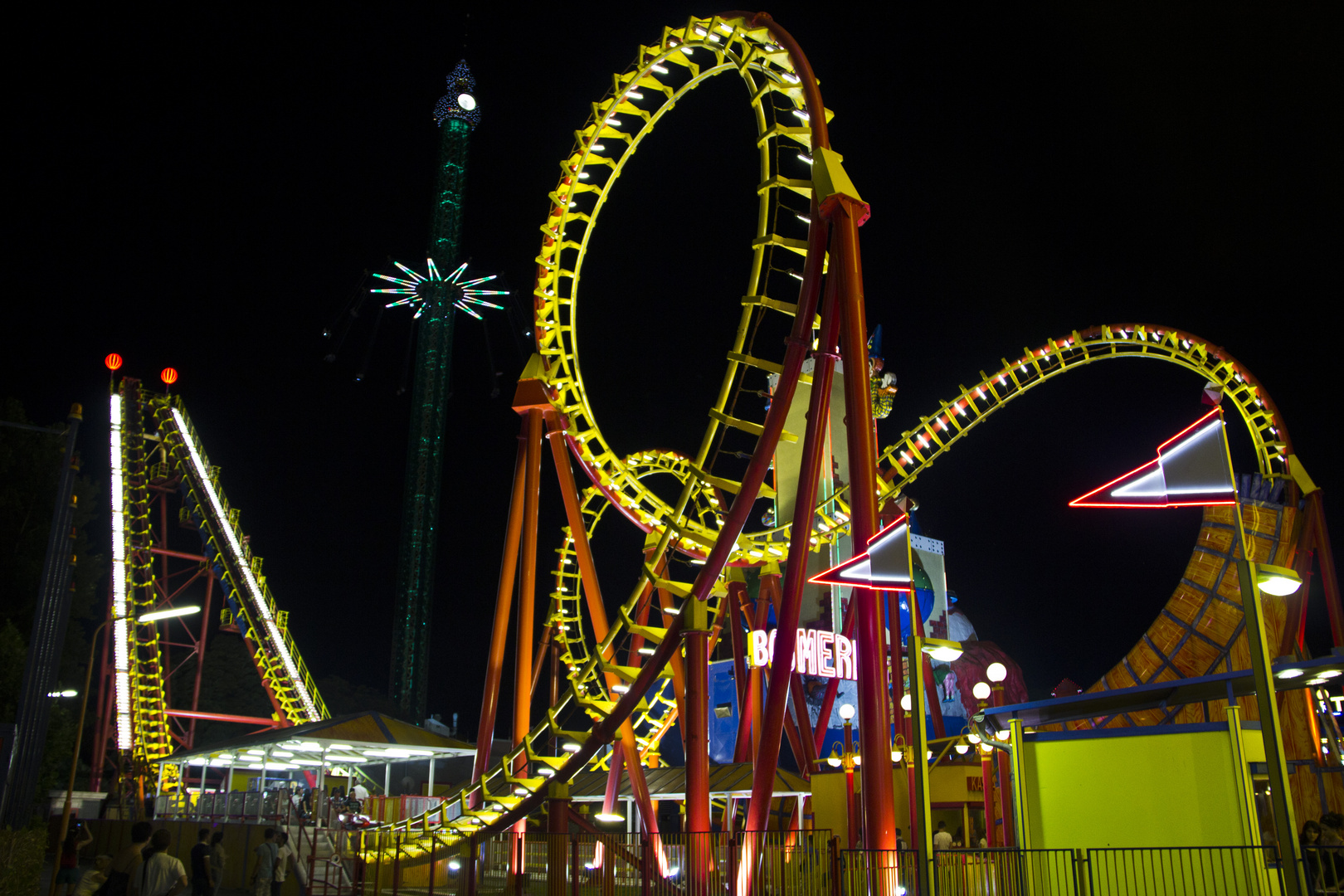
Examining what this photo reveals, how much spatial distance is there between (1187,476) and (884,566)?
2961 millimetres

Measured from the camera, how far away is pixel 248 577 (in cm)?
3169

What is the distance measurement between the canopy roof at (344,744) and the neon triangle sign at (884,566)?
11555 mm

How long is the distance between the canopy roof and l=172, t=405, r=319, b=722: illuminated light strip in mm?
7032

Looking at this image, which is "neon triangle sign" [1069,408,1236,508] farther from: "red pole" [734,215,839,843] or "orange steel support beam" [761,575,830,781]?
"orange steel support beam" [761,575,830,781]

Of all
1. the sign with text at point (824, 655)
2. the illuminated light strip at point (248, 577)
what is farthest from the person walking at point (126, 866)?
the illuminated light strip at point (248, 577)

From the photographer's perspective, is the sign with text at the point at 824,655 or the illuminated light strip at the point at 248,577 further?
the illuminated light strip at the point at 248,577

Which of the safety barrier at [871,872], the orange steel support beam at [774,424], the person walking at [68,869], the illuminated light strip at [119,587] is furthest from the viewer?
the illuminated light strip at [119,587]

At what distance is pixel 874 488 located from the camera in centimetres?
1130

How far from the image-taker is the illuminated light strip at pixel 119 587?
2744 centimetres

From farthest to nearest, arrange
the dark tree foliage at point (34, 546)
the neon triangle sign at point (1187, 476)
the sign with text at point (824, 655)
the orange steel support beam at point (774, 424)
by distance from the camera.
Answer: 1. the dark tree foliage at point (34, 546)
2. the sign with text at point (824, 655)
3. the orange steel support beam at point (774, 424)
4. the neon triangle sign at point (1187, 476)

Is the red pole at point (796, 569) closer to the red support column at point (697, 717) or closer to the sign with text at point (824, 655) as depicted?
the red support column at point (697, 717)

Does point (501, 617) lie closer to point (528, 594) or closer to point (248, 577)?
point (528, 594)

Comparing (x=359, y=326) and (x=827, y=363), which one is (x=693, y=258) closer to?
(x=827, y=363)

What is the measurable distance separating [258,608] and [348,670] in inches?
929
